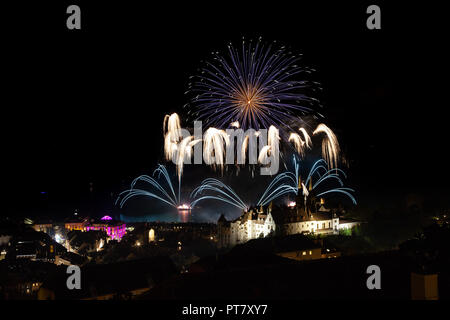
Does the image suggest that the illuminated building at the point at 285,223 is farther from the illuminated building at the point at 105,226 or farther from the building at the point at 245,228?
the illuminated building at the point at 105,226

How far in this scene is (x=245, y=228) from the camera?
5184 cm

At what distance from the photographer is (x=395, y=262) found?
11266mm

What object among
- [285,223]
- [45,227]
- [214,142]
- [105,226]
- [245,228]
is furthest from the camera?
[45,227]

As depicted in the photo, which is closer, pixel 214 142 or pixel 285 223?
pixel 214 142

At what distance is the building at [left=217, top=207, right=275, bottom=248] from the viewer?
49562mm

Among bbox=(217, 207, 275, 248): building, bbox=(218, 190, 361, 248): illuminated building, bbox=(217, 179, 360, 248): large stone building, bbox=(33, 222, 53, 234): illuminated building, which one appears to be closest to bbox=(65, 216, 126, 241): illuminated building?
bbox=(33, 222, 53, 234): illuminated building

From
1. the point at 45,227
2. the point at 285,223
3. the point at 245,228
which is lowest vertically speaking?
the point at 45,227

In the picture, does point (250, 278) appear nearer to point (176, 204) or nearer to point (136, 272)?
point (136, 272)

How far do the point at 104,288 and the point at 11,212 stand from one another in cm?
4538

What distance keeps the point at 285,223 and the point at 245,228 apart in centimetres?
629

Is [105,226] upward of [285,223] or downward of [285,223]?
downward

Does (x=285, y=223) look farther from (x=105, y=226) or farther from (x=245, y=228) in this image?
(x=105, y=226)

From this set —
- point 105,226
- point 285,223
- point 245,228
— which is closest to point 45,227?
point 105,226
